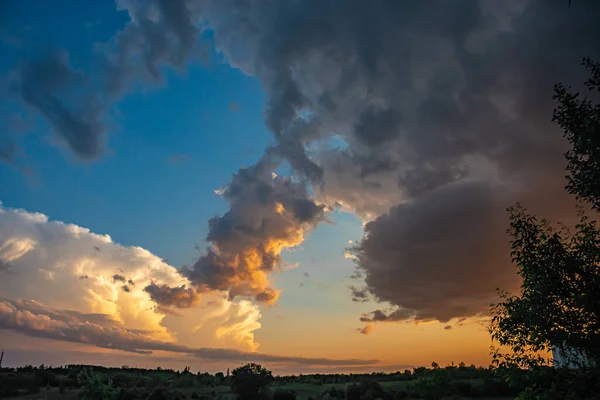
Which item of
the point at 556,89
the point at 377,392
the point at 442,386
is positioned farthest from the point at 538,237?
the point at 377,392

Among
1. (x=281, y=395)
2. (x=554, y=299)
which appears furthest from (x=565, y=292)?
(x=281, y=395)

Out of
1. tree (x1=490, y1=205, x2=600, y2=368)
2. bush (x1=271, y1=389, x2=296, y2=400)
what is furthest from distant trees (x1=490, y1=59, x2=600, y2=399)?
bush (x1=271, y1=389, x2=296, y2=400)

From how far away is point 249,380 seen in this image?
6812 centimetres

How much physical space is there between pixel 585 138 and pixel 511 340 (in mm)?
8928

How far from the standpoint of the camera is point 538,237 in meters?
18.7

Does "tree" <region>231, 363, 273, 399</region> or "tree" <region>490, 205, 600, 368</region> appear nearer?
"tree" <region>490, 205, 600, 368</region>

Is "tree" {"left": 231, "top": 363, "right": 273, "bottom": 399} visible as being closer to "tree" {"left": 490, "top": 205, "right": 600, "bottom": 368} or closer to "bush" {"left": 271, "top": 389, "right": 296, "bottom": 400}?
"bush" {"left": 271, "top": 389, "right": 296, "bottom": 400}

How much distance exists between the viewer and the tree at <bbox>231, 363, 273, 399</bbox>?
6725 cm

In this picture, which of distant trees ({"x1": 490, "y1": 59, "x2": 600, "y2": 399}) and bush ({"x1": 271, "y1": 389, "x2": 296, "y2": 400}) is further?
bush ({"x1": 271, "y1": 389, "x2": 296, "y2": 400})

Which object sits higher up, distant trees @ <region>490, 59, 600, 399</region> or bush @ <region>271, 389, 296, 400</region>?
distant trees @ <region>490, 59, 600, 399</region>

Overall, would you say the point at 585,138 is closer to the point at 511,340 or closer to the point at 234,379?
the point at 511,340

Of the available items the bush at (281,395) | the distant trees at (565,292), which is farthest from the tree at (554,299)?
the bush at (281,395)

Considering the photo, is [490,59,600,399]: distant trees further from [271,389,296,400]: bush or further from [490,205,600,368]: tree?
[271,389,296,400]: bush

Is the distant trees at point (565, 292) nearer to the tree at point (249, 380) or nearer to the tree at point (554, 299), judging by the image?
the tree at point (554, 299)
